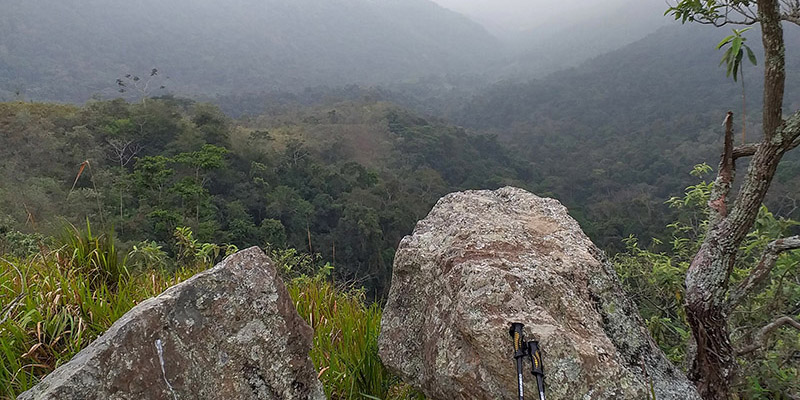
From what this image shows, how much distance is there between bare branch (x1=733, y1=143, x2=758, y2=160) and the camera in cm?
217

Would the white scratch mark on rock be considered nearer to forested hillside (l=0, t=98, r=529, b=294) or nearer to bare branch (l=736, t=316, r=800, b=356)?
bare branch (l=736, t=316, r=800, b=356)

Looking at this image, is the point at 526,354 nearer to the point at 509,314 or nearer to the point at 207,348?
the point at 509,314

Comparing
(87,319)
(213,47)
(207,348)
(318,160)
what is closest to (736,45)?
(207,348)

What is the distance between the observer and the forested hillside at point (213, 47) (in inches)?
3383

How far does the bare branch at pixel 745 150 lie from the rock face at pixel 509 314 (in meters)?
0.80

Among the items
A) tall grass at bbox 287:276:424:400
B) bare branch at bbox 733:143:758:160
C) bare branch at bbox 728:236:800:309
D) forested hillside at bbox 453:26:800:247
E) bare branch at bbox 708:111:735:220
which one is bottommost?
forested hillside at bbox 453:26:800:247

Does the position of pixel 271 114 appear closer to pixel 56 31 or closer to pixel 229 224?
pixel 229 224

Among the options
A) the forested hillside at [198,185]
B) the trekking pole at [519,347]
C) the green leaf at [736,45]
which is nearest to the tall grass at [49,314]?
the trekking pole at [519,347]

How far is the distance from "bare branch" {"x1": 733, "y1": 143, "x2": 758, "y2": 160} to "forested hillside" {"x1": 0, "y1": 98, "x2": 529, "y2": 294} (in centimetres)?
1535

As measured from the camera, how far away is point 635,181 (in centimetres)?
4809

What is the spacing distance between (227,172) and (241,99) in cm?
5838

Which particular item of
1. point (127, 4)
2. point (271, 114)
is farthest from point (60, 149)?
point (127, 4)

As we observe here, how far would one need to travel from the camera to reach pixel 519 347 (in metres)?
1.54

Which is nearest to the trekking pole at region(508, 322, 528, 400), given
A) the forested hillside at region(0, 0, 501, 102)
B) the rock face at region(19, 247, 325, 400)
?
the rock face at region(19, 247, 325, 400)
